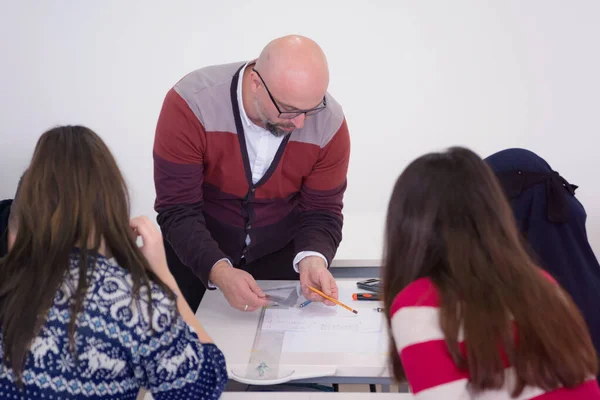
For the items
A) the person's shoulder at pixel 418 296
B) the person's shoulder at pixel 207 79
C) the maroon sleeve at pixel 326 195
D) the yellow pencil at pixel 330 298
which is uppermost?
the person's shoulder at pixel 207 79

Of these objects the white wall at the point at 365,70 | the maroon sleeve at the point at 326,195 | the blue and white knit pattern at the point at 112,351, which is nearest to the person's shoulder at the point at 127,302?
the blue and white knit pattern at the point at 112,351

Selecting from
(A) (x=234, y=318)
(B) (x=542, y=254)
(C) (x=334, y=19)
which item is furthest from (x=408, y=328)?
(C) (x=334, y=19)

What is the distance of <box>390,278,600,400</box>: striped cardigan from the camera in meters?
1.24

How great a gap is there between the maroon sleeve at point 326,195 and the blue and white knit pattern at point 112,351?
95cm

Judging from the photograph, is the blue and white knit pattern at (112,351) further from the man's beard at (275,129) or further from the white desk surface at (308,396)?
the man's beard at (275,129)

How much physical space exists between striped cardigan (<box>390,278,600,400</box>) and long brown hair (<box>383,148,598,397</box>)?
0.02 metres

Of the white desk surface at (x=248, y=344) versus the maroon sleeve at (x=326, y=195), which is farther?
the maroon sleeve at (x=326, y=195)

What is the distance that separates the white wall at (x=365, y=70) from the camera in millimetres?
3889

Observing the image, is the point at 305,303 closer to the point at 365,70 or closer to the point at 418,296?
the point at 418,296

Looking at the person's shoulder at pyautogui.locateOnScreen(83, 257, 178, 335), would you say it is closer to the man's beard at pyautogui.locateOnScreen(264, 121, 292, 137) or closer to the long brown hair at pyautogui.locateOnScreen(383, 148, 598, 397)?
the long brown hair at pyautogui.locateOnScreen(383, 148, 598, 397)

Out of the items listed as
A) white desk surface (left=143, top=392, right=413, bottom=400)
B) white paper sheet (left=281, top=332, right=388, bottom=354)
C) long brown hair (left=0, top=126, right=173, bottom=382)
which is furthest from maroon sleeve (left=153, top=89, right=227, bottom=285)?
long brown hair (left=0, top=126, right=173, bottom=382)

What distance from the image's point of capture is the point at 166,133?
221 centimetres

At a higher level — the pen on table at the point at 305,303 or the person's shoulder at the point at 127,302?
the person's shoulder at the point at 127,302

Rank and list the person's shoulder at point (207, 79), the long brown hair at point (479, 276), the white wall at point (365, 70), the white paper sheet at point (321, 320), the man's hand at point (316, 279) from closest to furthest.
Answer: the long brown hair at point (479, 276) → the white paper sheet at point (321, 320) → the man's hand at point (316, 279) → the person's shoulder at point (207, 79) → the white wall at point (365, 70)
